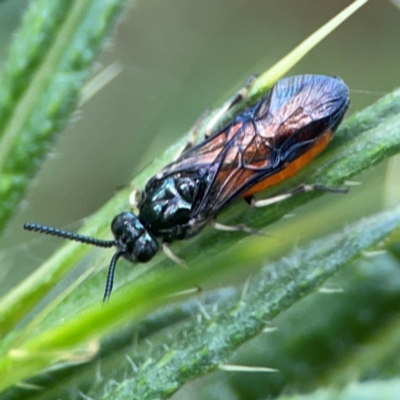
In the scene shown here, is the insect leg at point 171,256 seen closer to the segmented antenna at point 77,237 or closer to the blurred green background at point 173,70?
the segmented antenna at point 77,237

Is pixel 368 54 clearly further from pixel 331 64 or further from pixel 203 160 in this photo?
pixel 203 160

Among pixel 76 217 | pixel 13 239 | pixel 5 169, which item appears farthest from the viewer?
pixel 76 217

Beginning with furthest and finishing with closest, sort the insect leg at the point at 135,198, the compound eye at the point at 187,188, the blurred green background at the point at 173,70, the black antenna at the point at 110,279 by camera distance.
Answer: the blurred green background at the point at 173,70 < the compound eye at the point at 187,188 < the insect leg at the point at 135,198 < the black antenna at the point at 110,279

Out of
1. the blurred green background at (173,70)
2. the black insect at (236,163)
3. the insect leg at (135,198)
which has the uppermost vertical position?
the blurred green background at (173,70)

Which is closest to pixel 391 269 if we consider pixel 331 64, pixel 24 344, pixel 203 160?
pixel 203 160

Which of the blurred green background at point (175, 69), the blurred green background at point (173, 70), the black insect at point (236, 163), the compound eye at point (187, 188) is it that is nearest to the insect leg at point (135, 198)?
the black insect at point (236, 163)

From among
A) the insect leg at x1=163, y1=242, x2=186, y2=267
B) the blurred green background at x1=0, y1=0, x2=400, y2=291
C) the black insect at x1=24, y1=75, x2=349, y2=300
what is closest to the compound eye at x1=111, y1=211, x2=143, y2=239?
the black insect at x1=24, y1=75, x2=349, y2=300

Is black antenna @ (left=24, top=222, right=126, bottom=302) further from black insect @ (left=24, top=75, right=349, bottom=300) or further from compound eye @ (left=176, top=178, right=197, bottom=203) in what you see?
compound eye @ (left=176, top=178, right=197, bottom=203)
